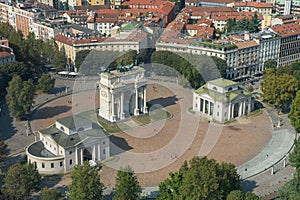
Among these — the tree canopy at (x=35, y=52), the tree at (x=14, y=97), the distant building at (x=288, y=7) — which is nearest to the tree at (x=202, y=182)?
the tree at (x=14, y=97)

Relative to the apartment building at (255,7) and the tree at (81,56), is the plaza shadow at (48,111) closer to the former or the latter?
the tree at (81,56)

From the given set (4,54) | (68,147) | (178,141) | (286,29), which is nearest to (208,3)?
(286,29)

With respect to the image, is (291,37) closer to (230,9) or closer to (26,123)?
(230,9)

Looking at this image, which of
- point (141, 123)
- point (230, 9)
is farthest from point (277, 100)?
point (230, 9)

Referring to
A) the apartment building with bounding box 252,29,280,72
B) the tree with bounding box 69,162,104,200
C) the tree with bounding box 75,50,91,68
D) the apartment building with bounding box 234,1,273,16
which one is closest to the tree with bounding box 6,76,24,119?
the tree with bounding box 75,50,91,68

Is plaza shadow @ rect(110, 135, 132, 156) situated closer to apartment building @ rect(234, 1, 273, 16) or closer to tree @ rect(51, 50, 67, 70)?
tree @ rect(51, 50, 67, 70)
